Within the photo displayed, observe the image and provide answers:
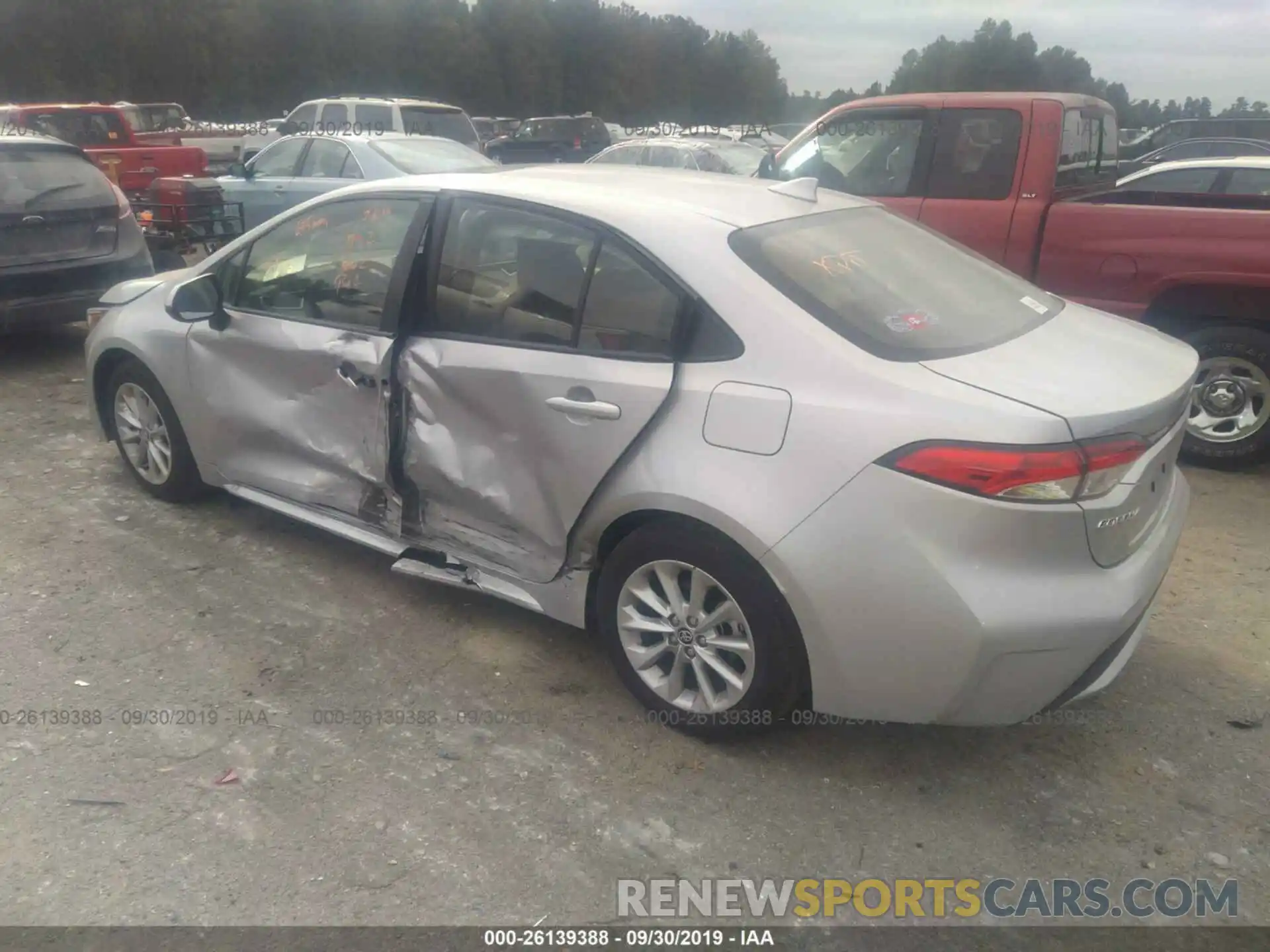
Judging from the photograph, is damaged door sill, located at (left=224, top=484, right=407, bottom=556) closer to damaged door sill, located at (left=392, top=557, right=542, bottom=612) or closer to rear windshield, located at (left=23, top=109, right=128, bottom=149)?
damaged door sill, located at (left=392, top=557, right=542, bottom=612)

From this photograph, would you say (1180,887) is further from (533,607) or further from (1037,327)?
(533,607)

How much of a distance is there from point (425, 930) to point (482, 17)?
61613 mm

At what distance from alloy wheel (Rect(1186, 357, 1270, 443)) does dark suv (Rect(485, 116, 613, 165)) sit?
696 inches

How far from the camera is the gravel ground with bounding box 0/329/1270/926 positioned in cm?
260

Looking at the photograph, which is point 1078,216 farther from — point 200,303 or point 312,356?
point 200,303

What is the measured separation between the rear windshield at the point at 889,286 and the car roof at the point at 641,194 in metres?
0.11

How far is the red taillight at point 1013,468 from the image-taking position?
2.48 meters

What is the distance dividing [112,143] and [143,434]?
11994 mm

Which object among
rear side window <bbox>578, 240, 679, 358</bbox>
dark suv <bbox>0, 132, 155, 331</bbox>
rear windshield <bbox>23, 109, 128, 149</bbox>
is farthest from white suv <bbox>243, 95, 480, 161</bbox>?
rear side window <bbox>578, 240, 679, 358</bbox>

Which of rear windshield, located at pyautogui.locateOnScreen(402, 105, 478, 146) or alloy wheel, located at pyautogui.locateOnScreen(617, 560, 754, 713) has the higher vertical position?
rear windshield, located at pyautogui.locateOnScreen(402, 105, 478, 146)

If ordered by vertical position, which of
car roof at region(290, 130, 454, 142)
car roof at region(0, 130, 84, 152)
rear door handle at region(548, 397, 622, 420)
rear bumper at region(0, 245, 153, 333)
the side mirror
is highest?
car roof at region(0, 130, 84, 152)

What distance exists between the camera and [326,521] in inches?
157

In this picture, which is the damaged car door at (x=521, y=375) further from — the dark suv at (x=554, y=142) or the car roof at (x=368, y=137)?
the dark suv at (x=554, y=142)

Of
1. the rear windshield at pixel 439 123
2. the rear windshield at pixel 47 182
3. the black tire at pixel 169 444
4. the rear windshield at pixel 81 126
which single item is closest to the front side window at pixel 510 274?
the black tire at pixel 169 444
